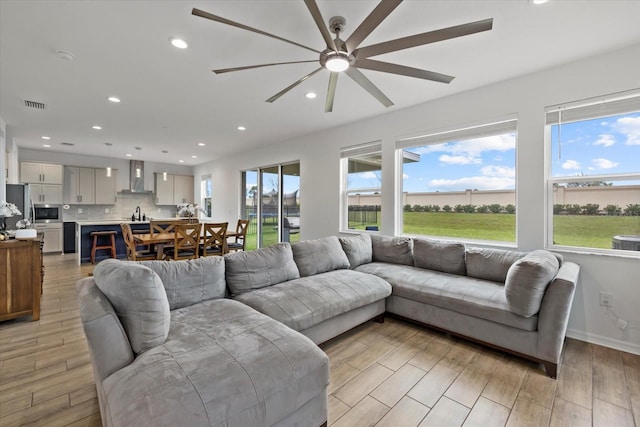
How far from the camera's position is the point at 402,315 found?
2.97 meters

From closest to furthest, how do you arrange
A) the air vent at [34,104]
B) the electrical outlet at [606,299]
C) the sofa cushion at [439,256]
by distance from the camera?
1. the electrical outlet at [606,299]
2. the sofa cushion at [439,256]
3. the air vent at [34,104]

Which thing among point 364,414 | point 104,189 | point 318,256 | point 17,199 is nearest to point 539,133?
point 318,256

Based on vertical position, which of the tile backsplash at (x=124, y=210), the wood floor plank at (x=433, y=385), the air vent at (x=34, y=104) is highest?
the air vent at (x=34, y=104)

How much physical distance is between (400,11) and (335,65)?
630mm

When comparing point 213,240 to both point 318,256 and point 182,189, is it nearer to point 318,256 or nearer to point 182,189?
point 318,256

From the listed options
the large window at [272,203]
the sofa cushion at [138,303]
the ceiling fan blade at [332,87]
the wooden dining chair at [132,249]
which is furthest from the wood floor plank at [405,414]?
the large window at [272,203]

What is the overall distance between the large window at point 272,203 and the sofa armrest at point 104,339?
4526 millimetres

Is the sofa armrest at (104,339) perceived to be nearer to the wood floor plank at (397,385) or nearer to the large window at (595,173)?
the wood floor plank at (397,385)

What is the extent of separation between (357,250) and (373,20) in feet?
8.50

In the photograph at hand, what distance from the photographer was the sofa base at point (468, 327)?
220 cm

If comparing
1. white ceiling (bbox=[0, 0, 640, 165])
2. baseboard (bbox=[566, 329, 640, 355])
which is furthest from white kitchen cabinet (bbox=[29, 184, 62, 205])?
baseboard (bbox=[566, 329, 640, 355])

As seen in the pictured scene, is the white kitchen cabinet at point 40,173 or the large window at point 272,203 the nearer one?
the large window at point 272,203

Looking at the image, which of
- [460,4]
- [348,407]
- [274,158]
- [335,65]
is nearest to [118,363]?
[348,407]

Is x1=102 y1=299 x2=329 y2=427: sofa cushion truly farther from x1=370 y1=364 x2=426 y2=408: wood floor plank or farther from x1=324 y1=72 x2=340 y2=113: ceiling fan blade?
x1=324 y1=72 x2=340 y2=113: ceiling fan blade
